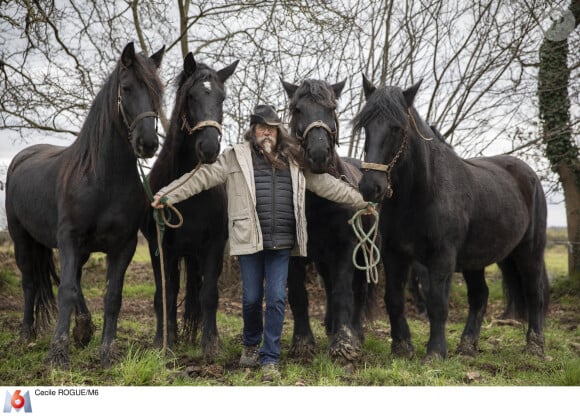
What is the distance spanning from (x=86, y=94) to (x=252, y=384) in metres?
6.48

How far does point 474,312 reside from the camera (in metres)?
6.55

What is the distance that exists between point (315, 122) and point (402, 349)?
2.41 meters

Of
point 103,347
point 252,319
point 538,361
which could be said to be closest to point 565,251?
point 538,361

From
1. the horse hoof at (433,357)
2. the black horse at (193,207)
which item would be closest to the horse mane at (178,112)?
the black horse at (193,207)

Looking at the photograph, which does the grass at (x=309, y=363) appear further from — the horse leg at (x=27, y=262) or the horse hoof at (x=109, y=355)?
the horse leg at (x=27, y=262)

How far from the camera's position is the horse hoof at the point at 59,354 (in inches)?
175

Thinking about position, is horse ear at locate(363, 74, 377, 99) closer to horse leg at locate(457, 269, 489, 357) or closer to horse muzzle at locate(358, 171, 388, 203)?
horse muzzle at locate(358, 171, 388, 203)

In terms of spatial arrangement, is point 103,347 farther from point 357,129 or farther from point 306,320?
point 357,129

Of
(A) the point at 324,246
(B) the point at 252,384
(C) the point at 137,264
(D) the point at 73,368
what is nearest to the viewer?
(B) the point at 252,384

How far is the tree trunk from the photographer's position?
9641 millimetres

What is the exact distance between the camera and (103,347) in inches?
188

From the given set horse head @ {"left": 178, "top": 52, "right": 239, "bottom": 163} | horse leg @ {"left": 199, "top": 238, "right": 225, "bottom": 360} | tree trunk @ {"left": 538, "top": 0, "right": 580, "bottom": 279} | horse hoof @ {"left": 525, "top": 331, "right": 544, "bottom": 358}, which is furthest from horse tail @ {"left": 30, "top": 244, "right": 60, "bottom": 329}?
tree trunk @ {"left": 538, "top": 0, "right": 580, "bottom": 279}

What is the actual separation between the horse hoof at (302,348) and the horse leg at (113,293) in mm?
1621

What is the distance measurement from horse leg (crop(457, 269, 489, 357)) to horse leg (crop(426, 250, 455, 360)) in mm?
946
